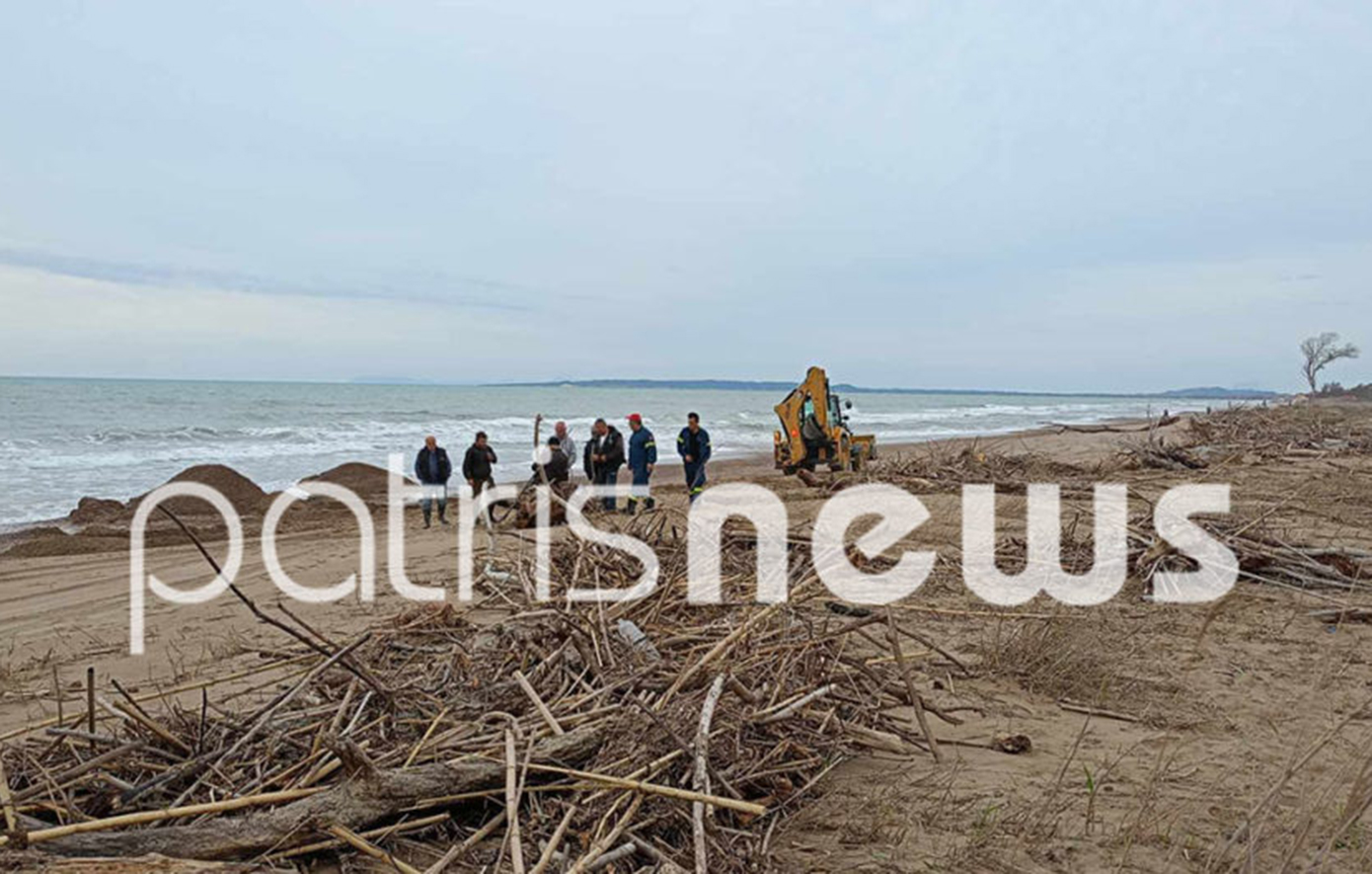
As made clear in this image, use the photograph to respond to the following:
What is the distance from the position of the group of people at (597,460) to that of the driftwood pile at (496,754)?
8.57 metres

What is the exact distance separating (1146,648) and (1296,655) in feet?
3.17

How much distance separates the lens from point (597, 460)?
45.0 ft

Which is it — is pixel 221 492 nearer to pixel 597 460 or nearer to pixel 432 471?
pixel 432 471

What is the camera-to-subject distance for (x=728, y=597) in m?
5.47

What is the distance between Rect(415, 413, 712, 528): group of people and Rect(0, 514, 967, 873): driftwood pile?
28.1 ft

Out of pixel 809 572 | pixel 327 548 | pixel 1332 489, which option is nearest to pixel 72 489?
pixel 327 548

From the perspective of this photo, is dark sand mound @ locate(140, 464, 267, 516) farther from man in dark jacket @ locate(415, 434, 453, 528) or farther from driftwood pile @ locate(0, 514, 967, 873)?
driftwood pile @ locate(0, 514, 967, 873)

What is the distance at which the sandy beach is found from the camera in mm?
3291

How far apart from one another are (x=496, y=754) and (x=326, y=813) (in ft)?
2.10

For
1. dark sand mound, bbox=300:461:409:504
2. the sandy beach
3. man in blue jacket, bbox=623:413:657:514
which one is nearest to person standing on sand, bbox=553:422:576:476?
man in blue jacket, bbox=623:413:657:514

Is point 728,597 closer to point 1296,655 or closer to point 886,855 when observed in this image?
point 886,855

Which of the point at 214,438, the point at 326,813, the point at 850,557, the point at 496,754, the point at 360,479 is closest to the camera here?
the point at 326,813

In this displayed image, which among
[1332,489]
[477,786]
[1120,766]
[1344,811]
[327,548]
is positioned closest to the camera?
[1344,811]

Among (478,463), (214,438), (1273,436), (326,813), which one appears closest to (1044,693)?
(326,813)
